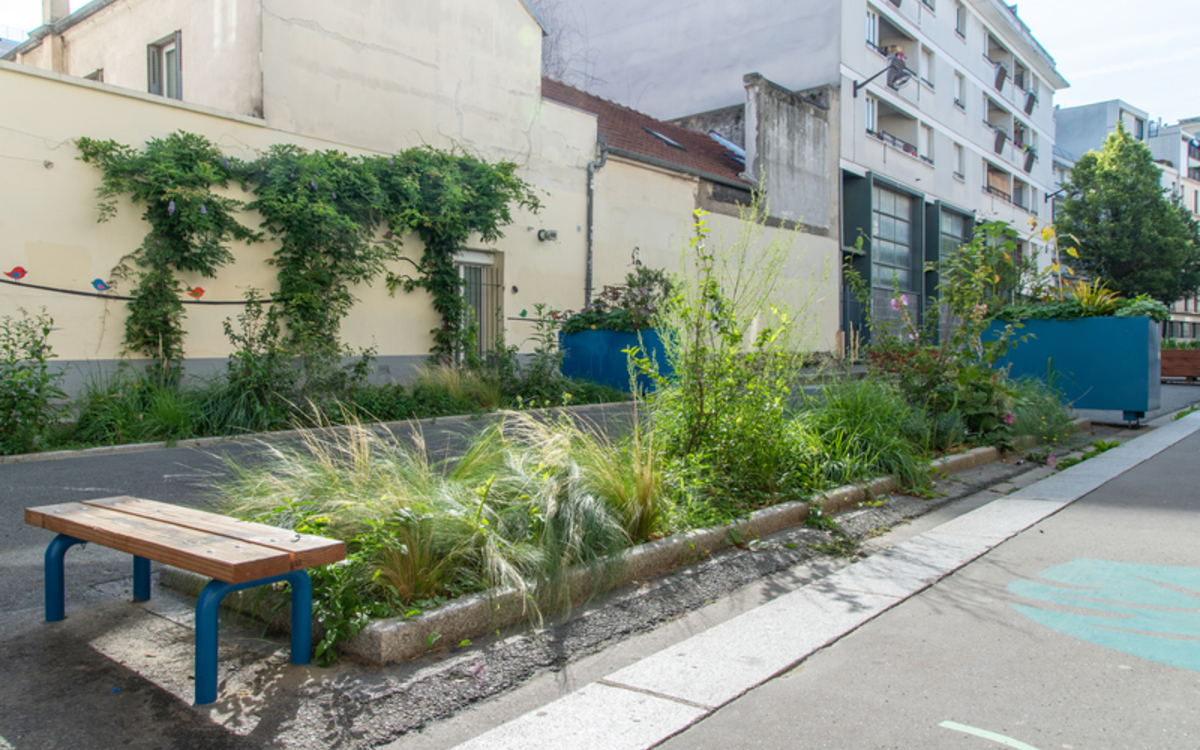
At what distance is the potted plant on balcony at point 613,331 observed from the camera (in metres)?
13.7

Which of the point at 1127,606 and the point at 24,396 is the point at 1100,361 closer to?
the point at 1127,606

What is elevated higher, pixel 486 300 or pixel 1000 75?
pixel 1000 75

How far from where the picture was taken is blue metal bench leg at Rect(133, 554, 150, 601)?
12.2ft

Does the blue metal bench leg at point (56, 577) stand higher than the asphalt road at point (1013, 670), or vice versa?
the blue metal bench leg at point (56, 577)

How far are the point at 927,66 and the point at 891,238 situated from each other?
23.1ft

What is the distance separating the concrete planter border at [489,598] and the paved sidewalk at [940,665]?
25.0 inches

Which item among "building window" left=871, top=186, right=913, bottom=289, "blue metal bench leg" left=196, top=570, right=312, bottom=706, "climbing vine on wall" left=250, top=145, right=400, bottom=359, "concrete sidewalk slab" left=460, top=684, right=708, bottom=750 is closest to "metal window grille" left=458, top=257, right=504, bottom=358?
"climbing vine on wall" left=250, top=145, right=400, bottom=359

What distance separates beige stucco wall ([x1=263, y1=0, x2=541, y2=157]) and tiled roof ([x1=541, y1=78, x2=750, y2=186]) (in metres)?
2.48

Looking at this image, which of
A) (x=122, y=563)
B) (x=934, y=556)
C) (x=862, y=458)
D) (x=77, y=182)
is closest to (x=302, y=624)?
(x=122, y=563)

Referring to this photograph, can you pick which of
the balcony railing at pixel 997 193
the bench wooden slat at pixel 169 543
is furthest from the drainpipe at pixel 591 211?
the balcony railing at pixel 997 193

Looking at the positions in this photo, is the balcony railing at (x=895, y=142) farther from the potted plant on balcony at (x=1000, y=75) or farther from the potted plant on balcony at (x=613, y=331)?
the potted plant on balcony at (x=613, y=331)

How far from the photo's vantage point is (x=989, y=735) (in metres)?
2.52

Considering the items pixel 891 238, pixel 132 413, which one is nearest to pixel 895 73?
pixel 891 238

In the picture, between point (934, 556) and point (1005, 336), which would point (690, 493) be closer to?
point (934, 556)
